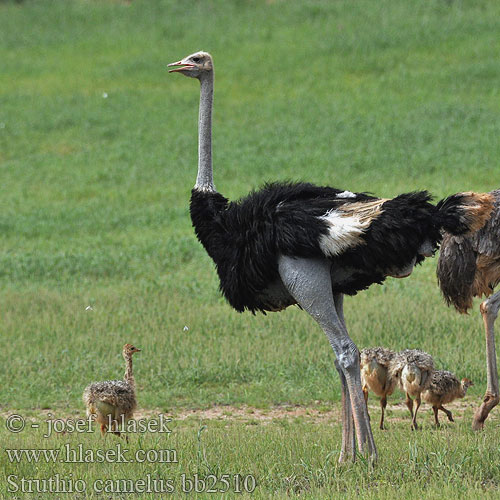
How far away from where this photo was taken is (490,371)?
26.9 feet

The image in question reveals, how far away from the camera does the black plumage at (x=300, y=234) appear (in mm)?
6516

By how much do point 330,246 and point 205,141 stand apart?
5.56 feet

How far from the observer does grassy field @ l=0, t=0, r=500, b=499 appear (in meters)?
7.73

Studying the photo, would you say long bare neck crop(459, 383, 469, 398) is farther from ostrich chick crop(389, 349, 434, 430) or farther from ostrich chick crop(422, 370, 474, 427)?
ostrich chick crop(389, 349, 434, 430)

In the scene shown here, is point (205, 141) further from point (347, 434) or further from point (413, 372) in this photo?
point (413, 372)

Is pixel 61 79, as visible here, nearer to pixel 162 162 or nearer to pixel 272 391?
pixel 162 162

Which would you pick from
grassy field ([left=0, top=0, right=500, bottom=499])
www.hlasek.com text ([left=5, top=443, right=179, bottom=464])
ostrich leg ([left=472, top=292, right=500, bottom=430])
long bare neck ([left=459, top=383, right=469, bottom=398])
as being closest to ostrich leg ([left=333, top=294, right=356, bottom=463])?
grassy field ([left=0, top=0, right=500, bottom=499])

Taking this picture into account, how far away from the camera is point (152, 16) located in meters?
32.6

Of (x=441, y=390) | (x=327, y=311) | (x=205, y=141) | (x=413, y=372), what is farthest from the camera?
(x=441, y=390)

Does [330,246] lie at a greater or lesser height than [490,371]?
greater

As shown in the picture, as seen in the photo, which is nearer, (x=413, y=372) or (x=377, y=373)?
(x=413, y=372)

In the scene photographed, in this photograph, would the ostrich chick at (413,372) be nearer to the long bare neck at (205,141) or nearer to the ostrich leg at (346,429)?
the ostrich leg at (346,429)

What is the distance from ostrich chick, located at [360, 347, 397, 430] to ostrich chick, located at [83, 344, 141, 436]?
6.86ft

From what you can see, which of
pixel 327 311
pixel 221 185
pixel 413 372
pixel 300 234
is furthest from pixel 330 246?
pixel 221 185
